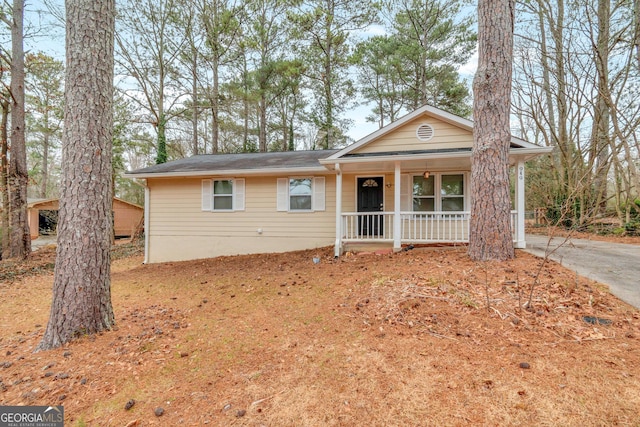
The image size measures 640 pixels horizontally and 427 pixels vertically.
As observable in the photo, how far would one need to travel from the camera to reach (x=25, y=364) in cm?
283

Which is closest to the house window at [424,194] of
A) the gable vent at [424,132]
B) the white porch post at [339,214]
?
the gable vent at [424,132]

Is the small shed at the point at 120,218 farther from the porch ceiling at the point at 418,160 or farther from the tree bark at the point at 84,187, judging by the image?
the tree bark at the point at 84,187

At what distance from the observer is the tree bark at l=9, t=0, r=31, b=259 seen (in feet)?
31.6

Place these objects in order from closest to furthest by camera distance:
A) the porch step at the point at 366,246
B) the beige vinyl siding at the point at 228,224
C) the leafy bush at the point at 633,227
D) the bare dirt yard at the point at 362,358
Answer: the bare dirt yard at the point at 362,358, the porch step at the point at 366,246, the beige vinyl siding at the point at 228,224, the leafy bush at the point at 633,227

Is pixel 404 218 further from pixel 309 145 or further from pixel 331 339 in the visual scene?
pixel 309 145

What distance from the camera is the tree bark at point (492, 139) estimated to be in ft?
16.6

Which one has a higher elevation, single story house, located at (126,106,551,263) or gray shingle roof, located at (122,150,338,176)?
gray shingle roof, located at (122,150,338,176)

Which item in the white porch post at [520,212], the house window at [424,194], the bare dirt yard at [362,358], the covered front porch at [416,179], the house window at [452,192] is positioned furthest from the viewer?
the house window at [424,194]

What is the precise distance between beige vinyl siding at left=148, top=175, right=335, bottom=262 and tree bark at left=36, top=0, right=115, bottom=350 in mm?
5698

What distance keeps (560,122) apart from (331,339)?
16.2m

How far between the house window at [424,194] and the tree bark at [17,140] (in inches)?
507

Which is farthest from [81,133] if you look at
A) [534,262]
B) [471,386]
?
[534,262]

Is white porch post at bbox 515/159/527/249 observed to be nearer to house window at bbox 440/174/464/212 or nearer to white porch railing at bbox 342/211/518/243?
white porch railing at bbox 342/211/518/243

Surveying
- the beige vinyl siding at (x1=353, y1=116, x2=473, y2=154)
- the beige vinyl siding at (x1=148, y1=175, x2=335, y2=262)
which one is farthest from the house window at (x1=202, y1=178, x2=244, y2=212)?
the beige vinyl siding at (x1=353, y1=116, x2=473, y2=154)
